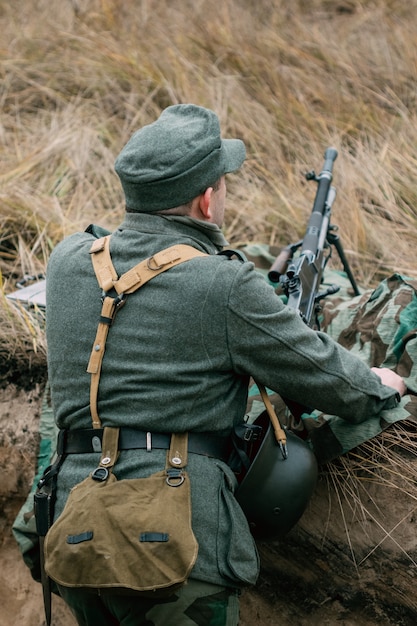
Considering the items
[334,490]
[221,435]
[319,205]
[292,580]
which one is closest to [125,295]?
[221,435]

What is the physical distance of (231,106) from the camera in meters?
5.77

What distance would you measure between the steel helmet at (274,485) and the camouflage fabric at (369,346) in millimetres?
255

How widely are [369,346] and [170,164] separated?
4.24 feet

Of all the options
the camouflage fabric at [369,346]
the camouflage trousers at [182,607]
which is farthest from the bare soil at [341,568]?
the camouflage trousers at [182,607]

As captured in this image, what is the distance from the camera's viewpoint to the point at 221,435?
233 centimetres

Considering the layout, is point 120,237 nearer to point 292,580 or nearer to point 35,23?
point 292,580

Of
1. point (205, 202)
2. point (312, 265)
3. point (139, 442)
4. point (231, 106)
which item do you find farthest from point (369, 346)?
point (231, 106)

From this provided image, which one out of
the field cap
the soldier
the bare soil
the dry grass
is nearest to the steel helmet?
the soldier

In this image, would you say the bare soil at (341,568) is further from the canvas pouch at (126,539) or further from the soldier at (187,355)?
the canvas pouch at (126,539)

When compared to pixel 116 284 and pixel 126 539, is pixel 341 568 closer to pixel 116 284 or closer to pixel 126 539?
pixel 126 539

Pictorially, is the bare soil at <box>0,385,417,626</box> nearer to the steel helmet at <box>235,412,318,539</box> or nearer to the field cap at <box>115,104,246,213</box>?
the steel helmet at <box>235,412,318,539</box>

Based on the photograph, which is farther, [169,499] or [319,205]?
[319,205]

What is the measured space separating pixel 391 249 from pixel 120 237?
2.43 m

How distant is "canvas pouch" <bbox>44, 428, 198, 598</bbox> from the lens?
2.01 m
